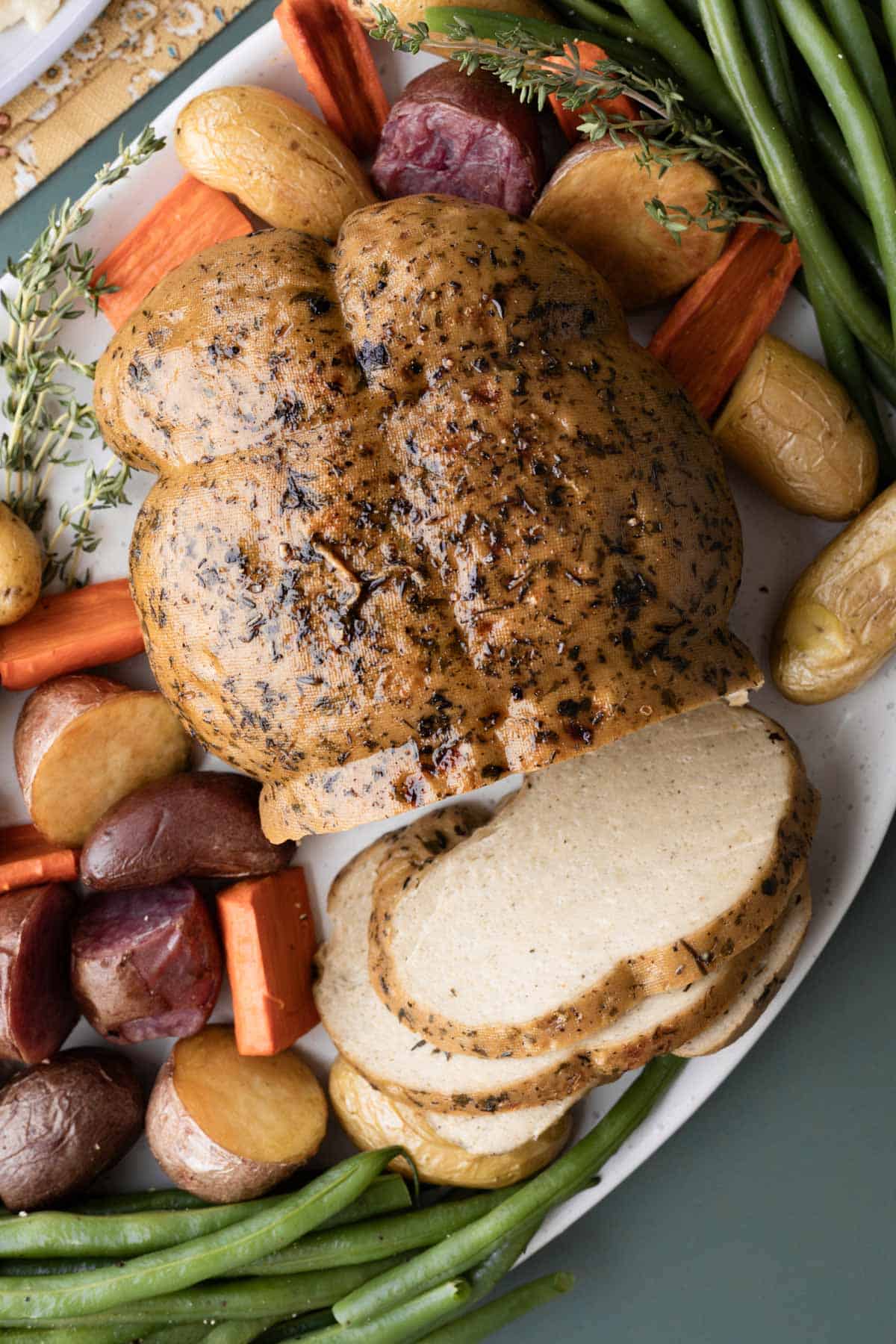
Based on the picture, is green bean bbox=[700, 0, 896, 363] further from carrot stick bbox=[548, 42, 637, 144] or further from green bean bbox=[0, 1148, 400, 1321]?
green bean bbox=[0, 1148, 400, 1321]

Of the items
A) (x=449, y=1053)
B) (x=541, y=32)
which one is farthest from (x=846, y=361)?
(x=449, y=1053)

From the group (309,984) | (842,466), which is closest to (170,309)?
(842,466)

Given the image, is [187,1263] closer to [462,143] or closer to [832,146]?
[462,143]

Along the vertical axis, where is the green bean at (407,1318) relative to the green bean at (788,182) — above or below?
below

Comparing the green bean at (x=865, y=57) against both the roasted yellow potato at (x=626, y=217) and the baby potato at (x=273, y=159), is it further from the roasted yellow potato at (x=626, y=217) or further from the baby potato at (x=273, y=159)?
the baby potato at (x=273, y=159)

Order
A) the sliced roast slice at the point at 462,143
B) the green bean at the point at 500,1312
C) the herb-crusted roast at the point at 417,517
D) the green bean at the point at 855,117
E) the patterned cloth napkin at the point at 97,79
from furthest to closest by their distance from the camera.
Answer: the patterned cloth napkin at the point at 97,79 < the green bean at the point at 500,1312 < the sliced roast slice at the point at 462,143 < the green bean at the point at 855,117 < the herb-crusted roast at the point at 417,517

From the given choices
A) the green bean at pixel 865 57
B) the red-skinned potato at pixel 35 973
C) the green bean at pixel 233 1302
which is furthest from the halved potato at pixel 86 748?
the green bean at pixel 865 57

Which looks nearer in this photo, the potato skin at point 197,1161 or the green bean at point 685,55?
the green bean at point 685,55

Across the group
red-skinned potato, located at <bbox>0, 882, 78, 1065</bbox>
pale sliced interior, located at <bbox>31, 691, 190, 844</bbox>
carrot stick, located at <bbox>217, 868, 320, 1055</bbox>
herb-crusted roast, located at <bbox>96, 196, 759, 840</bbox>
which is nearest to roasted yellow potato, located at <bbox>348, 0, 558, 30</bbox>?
herb-crusted roast, located at <bbox>96, 196, 759, 840</bbox>
